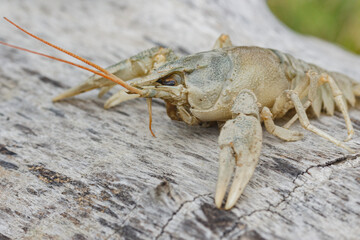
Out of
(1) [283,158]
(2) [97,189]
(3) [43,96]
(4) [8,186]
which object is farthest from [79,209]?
(3) [43,96]

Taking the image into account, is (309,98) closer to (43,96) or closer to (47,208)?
(47,208)

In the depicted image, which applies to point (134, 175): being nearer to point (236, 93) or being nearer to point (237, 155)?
point (237, 155)

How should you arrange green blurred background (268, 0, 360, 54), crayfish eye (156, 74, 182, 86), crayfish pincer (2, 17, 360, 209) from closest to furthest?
1. crayfish pincer (2, 17, 360, 209)
2. crayfish eye (156, 74, 182, 86)
3. green blurred background (268, 0, 360, 54)

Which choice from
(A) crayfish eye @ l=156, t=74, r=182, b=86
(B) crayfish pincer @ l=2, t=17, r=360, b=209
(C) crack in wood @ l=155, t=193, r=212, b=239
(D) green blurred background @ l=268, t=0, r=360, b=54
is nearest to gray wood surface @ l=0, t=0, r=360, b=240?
(C) crack in wood @ l=155, t=193, r=212, b=239

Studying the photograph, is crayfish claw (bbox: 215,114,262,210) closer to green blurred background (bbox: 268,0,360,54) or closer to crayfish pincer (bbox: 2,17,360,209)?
Answer: crayfish pincer (bbox: 2,17,360,209)

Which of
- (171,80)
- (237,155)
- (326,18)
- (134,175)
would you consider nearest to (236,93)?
(171,80)

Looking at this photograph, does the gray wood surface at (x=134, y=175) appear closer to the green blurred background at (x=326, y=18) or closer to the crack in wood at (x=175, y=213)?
the crack in wood at (x=175, y=213)
